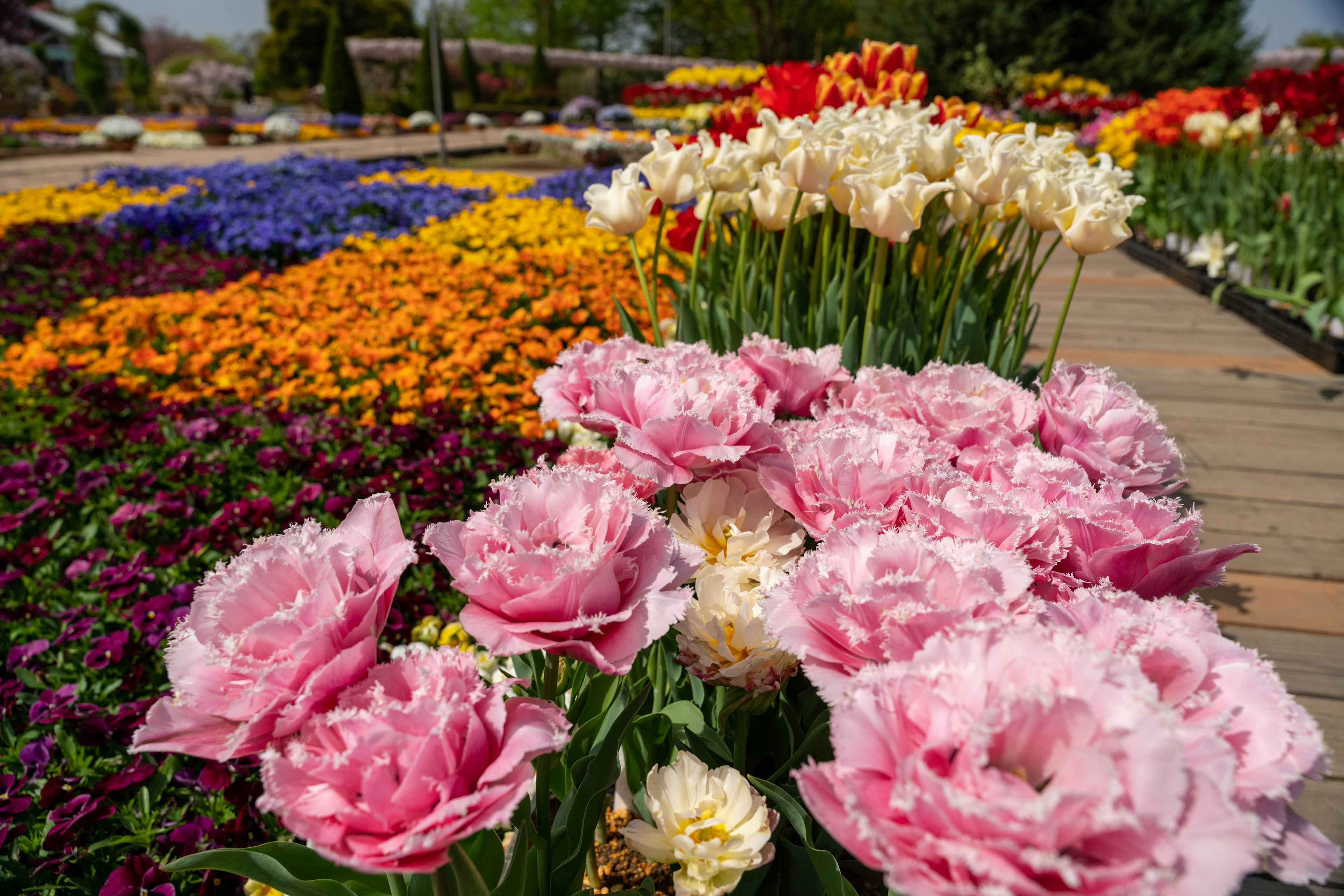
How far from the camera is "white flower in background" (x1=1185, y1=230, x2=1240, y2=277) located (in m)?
4.64

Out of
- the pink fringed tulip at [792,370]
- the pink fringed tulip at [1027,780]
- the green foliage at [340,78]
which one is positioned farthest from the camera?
the green foliage at [340,78]

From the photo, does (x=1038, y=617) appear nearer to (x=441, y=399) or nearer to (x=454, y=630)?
(x=454, y=630)

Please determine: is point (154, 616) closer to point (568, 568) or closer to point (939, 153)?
point (568, 568)

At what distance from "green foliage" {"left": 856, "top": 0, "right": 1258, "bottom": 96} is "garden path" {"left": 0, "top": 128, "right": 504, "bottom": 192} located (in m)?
11.5

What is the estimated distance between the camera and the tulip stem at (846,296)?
60.4 inches

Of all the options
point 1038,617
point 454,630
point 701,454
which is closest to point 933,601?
point 1038,617

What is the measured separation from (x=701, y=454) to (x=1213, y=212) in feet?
18.4

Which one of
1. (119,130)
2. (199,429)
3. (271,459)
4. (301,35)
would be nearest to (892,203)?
(271,459)

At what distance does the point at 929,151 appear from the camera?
1.33 metres

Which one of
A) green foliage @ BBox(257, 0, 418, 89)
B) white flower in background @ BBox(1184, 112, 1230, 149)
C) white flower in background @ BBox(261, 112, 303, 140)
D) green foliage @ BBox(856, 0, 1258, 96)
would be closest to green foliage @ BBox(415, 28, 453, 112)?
white flower in background @ BBox(261, 112, 303, 140)

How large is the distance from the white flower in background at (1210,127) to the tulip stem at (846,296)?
5554mm

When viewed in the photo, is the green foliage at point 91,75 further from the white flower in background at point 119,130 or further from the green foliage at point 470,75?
the white flower in background at point 119,130

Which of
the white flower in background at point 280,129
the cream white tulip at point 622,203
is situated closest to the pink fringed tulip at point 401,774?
the cream white tulip at point 622,203

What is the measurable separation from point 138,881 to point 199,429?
1.91 m
